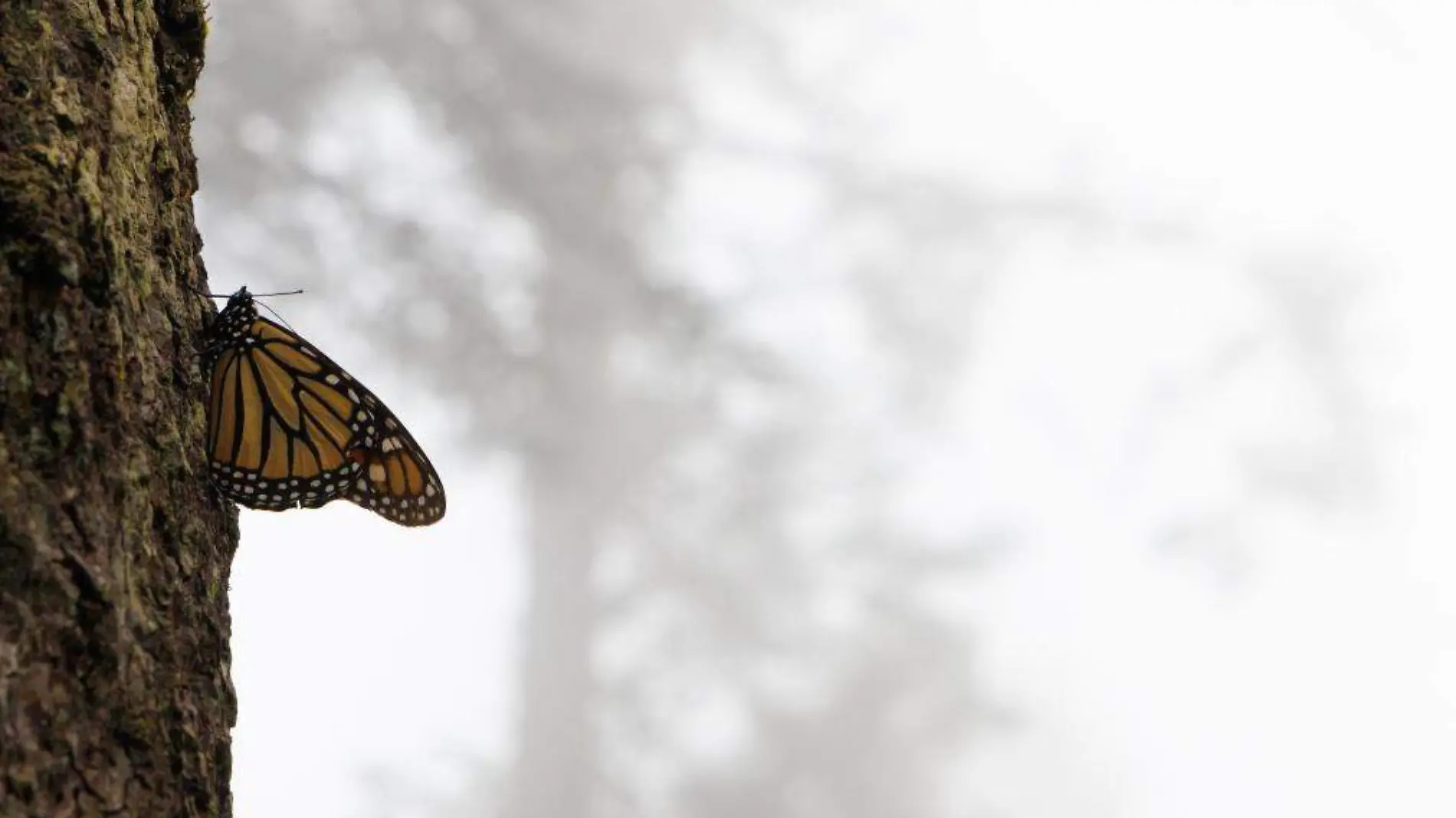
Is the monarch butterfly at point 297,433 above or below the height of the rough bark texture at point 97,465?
above

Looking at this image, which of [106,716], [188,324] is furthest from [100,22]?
[106,716]

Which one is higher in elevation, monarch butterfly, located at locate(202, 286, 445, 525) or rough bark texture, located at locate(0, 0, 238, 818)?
monarch butterfly, located at locate(202, 286, 445, 525)

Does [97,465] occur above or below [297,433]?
below

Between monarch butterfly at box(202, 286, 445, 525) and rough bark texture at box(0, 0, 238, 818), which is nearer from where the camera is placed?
rough bark texture at box(0, 0, 238, 818)

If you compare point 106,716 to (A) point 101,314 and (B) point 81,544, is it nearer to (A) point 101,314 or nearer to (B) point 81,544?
(B) point 81,544

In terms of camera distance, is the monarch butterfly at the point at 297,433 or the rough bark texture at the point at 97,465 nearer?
the rough bark texture at the point at 97,465
